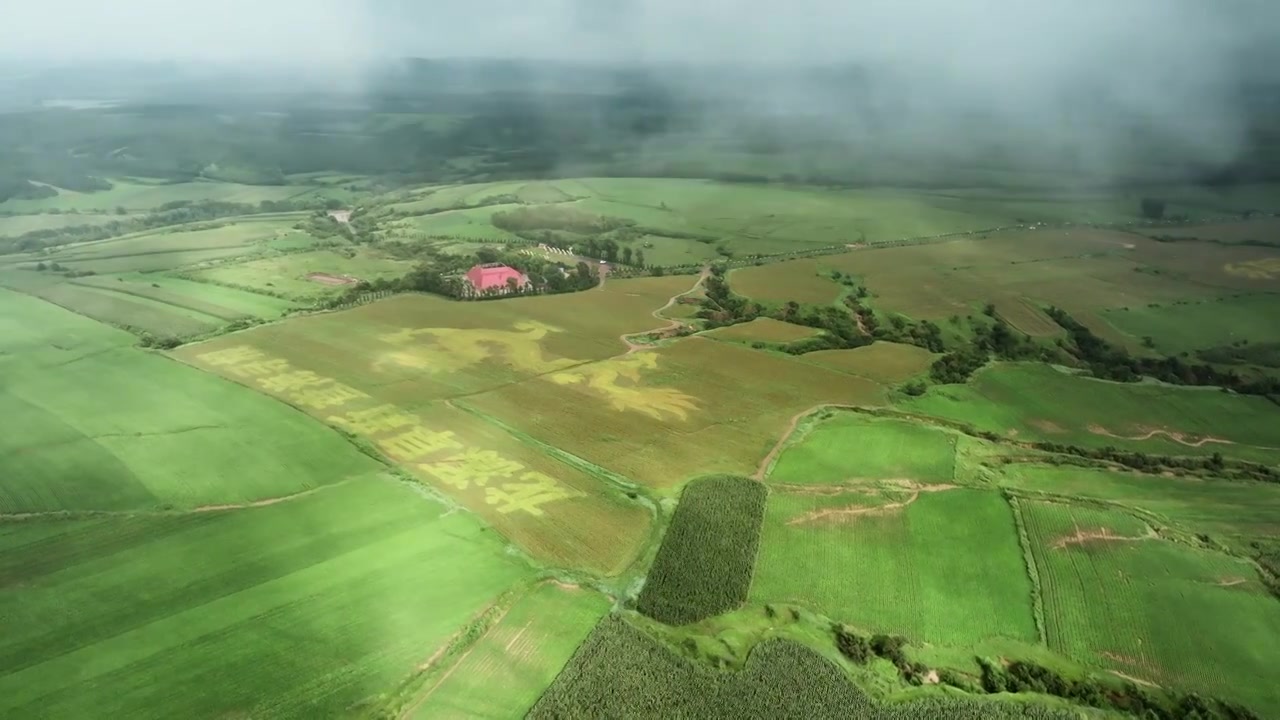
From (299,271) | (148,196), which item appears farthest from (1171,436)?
(148,196)

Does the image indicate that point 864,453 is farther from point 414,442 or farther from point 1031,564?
point 414,442

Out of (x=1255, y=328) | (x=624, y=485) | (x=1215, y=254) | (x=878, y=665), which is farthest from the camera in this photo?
(x=1215, y=254)

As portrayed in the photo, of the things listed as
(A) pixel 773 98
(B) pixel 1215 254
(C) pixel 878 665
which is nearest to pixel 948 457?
(C) pixel 878 665

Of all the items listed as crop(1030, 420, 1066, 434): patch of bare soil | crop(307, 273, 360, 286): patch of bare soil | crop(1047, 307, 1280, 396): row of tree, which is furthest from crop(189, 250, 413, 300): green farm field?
crop(1047, 307, 1280, 396): row of tree

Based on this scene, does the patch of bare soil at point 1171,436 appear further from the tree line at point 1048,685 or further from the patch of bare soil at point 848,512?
the tree line at point 1048,685

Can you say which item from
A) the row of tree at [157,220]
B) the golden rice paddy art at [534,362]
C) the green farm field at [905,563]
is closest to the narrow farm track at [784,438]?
the green farm field at [905,563]

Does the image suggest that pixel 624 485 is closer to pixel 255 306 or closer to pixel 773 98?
pixel 255 306

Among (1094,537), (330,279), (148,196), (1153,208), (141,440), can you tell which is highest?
(1153,208)
